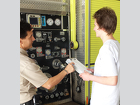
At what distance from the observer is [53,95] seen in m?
3.09

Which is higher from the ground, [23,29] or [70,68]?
[23,29]

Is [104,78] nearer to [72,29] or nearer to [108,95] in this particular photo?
[108,95]

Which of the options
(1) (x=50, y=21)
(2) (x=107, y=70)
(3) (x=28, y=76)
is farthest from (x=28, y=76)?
(1) (x=50, y=21)

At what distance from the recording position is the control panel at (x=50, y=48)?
283 centimetres

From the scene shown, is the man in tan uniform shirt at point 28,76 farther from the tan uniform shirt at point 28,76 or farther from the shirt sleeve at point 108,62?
the shirt sleeve at point 108,62

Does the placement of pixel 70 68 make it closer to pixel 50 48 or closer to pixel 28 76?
pixel 28 76

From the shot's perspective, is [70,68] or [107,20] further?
[70,68]

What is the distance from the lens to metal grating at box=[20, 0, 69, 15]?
2.63 m

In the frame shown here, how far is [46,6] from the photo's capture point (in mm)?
2797

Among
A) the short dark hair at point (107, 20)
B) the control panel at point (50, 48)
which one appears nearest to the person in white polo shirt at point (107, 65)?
the short dark hair at point (107, 20)

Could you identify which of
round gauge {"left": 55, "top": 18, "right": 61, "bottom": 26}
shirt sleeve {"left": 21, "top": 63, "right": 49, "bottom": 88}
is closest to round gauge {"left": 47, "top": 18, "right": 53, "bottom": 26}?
round gauge {"left": 55, "top": 18, "right": 61, "bottom": 26}

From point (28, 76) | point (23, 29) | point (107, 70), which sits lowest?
point (28, 76)

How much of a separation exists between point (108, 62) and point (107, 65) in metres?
0.03

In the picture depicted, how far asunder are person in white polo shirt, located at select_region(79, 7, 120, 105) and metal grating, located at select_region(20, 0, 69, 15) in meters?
1.52
